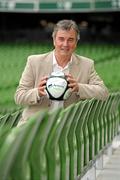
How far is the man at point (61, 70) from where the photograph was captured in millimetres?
2830

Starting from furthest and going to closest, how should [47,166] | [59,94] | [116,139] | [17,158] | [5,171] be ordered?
[116,139]
[59,94]
[47,166]
[17,158]
[5,171]

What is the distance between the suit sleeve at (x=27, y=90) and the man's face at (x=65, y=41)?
0.20 m

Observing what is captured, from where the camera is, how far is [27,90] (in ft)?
9.52

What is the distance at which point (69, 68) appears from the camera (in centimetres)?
296

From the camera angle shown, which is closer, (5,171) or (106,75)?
(5,171)

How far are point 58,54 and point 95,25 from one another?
76.9 feet

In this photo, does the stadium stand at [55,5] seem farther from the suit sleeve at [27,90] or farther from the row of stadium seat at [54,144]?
the suit sleeve at [27,90]

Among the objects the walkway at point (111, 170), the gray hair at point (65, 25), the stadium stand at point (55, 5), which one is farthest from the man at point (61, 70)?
the stadium stand at point (55, 5)

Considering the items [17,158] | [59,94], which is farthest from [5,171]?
[59,94]

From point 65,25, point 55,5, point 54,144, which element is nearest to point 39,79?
point 65,25

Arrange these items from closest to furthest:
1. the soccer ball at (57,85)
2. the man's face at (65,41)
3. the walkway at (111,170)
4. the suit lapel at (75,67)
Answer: the soccer ball at (57,85)
the man's face at (65,41)
the suit lapel at (75,67)
the walkway at (111,170)

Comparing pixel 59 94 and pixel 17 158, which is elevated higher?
pixel 17 158

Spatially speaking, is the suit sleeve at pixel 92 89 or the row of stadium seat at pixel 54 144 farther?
the suit sleeve at pixel 92 89

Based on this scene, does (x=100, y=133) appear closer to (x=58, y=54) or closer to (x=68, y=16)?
(x=58, y=54)
